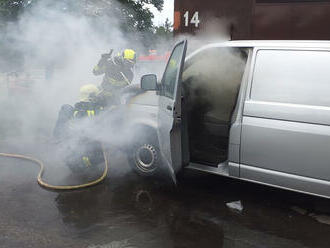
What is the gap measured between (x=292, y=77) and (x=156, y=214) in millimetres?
2031

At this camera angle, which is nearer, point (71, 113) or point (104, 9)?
point (71, 113)

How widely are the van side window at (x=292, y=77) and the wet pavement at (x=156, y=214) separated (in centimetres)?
A: 130

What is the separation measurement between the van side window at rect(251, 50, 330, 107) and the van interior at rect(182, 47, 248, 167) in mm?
610

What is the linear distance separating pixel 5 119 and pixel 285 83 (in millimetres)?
8106

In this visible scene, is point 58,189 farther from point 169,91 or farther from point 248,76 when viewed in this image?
point 248,76

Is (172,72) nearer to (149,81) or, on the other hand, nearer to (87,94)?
(149,81)

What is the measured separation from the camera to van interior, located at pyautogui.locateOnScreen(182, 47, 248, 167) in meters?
4.46

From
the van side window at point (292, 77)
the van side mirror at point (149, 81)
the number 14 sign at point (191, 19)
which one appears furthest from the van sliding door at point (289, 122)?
the number 14 sign at point (191, 19)

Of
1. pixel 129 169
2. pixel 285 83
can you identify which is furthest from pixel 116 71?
pixel 285 83

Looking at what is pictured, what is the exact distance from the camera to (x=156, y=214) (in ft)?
12.9

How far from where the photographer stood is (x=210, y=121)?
4566 millimetres

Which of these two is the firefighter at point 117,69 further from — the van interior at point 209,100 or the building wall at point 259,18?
the van interior at point 209,100

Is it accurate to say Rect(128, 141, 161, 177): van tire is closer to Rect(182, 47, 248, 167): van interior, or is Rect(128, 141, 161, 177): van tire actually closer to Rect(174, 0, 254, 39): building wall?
Rect(182, 47, 248, 167): van interior

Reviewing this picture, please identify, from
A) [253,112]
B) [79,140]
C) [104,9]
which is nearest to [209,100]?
[253,112]
